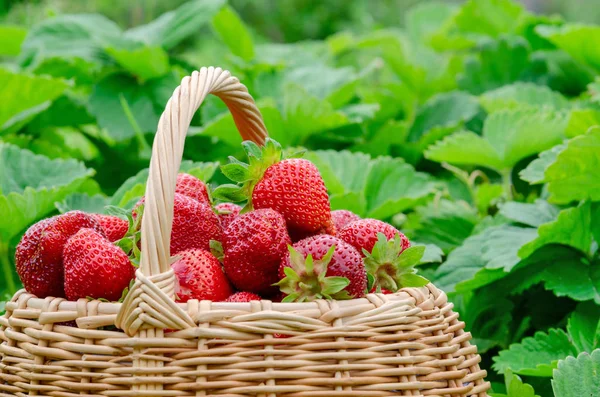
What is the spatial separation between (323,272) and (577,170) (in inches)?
26.5

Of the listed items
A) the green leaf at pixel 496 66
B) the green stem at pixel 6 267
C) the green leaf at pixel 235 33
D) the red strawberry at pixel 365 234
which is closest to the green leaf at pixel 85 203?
the green stem at pixel 6 267

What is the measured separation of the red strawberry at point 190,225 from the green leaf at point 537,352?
583 mm

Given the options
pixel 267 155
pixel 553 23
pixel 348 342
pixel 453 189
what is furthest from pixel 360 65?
pixel 348 342

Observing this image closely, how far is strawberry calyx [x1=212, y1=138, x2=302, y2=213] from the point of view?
43.0 inches

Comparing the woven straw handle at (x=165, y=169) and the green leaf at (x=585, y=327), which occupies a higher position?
the woven straw handle at (x=165, y=169)

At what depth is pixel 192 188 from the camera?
1.16 m

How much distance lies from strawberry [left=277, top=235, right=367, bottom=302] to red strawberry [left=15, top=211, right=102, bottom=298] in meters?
0.31

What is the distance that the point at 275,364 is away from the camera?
33.0 inches

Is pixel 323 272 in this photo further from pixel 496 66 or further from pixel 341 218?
pixel 496 66

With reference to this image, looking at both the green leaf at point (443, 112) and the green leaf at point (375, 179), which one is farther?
the green leaf at point (443, 112)

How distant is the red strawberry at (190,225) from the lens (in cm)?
105

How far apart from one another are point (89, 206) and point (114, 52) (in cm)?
58

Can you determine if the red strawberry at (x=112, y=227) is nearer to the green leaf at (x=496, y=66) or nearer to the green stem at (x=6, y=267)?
the green stem at (x=6, y=267)

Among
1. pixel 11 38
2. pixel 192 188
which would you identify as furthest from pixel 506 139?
pixel 11 38
